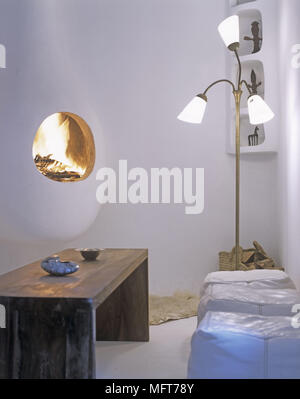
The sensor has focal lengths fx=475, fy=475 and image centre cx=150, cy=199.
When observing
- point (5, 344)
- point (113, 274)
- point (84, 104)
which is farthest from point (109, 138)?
point (5, 344)

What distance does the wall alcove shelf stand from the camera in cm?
394

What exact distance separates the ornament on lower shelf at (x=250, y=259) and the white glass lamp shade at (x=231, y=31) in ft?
5.24

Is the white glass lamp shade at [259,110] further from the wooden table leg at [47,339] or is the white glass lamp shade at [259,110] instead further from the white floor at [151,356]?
the wooden table leg at [47,339]

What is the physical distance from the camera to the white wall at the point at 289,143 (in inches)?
114

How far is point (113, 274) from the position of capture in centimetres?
203

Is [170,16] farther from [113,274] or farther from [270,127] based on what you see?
[113,274]

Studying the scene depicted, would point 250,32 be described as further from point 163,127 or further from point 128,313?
point 128,313

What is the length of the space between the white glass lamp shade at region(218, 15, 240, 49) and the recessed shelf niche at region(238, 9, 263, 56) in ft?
3.21

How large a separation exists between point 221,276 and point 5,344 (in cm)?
145

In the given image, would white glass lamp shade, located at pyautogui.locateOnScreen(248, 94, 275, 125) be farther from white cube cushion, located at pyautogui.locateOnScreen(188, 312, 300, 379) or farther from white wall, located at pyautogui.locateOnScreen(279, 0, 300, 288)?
white cube cushion, located at pyautogui.locateOnScreen(188, 312, 300, 379)

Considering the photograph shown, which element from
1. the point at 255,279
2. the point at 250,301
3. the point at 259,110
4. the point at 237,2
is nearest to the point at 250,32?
the point at 237,2

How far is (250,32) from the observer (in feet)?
13.8

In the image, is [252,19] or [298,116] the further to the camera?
[252,19]

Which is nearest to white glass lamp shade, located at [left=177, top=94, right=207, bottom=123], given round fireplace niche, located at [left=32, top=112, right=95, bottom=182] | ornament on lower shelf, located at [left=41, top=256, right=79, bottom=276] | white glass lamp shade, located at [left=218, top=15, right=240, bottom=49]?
white glass lamp shade, located at [left=218, top=15, right=240, bottom=49]
